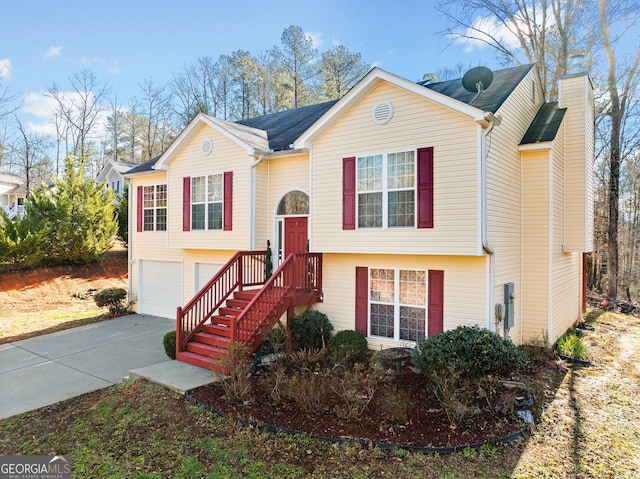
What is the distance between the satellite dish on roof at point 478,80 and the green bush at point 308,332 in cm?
675

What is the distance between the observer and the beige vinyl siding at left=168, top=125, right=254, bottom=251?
439 inches

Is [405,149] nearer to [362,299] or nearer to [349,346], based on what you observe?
[362,299]

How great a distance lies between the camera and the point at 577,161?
34.5 feet

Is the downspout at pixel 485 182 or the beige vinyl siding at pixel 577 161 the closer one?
the downspout at pixel 485 182

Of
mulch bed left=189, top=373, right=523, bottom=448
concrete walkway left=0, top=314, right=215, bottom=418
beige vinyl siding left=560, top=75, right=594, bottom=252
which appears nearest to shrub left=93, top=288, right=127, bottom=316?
concrete walkway left=0, top=314, right=215, bottom=418

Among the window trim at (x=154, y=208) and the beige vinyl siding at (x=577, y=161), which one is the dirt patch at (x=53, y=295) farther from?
the beige vinyl siding at (x=577, y=161)

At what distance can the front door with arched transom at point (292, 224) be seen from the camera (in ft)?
36.0

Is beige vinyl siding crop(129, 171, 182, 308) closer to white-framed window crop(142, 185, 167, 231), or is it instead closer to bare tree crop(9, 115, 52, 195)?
white-framed window crop(142, 185, 167, 231)

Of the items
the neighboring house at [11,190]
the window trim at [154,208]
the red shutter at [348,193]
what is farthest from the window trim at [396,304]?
the neighboring house at [11,190]

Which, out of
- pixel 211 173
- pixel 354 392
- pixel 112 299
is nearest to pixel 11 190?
pixel 112 299

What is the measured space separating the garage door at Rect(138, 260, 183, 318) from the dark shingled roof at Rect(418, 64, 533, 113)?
1039 cm

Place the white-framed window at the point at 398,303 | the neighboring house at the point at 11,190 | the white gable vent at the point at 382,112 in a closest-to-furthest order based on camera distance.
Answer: the white gable vent at the point at 382,112 < the white-framed window at the point at 398,303 < the neighboring house at the point at 11,190

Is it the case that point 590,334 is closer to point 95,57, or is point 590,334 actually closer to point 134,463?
point 134,463

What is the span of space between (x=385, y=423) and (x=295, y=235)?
6.38 meters
